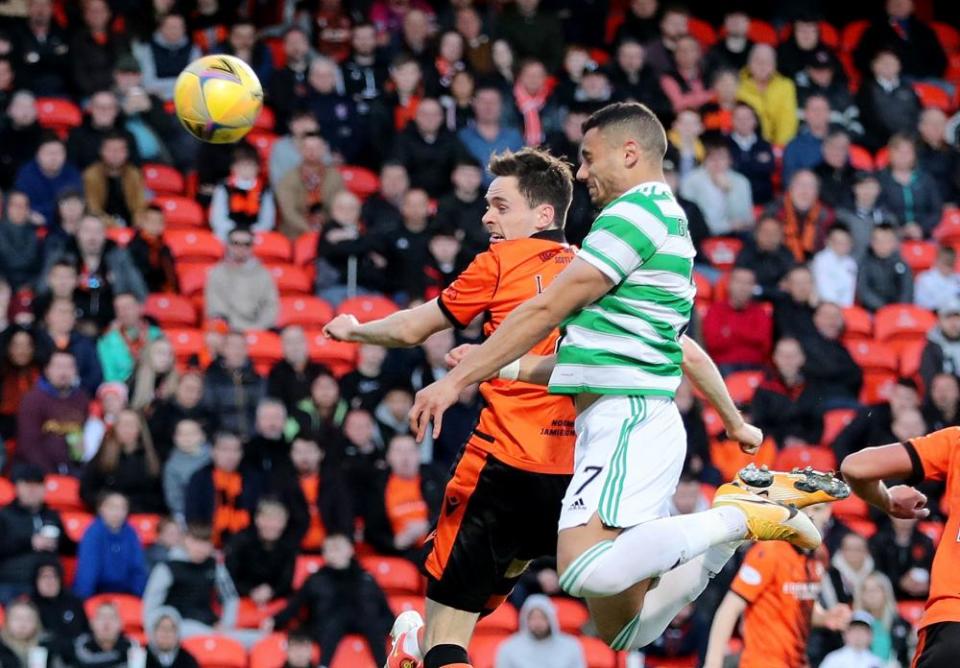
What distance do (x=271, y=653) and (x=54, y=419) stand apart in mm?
2615

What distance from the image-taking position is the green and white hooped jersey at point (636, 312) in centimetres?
659

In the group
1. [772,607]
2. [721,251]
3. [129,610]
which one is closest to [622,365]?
[772,607]

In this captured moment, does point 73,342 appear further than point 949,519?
Yes

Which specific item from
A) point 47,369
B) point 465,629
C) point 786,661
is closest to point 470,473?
point 465,629

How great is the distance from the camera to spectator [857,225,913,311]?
1638cm

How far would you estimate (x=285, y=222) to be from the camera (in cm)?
1595

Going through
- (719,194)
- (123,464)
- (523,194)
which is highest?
(523,194)

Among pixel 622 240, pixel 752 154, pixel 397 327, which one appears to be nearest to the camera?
pixel 622 240

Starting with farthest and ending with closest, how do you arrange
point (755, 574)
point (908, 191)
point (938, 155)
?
point (938, 155) → point (908, 191) → point (755, 574)

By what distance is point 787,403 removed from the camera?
14.4 m

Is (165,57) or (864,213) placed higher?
(165,57)

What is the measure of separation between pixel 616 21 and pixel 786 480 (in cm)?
1308

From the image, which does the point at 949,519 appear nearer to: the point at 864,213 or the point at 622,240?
the point at 622,240

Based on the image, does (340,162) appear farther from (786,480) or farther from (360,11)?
(786,480)
